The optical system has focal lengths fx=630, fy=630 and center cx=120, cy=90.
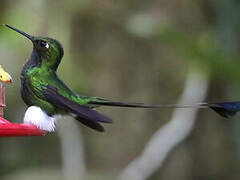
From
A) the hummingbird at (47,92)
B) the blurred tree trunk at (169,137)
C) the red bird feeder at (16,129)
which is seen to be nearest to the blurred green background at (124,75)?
the blurred tree trunk at (169,137)

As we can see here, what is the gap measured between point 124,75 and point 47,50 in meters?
2.92

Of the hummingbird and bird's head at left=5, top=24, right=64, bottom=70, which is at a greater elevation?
bird's head at left=5, top=24, right=64, bottom=70

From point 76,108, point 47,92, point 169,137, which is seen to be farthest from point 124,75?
point 76,108

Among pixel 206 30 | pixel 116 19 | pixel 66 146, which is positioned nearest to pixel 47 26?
pixel 116 19

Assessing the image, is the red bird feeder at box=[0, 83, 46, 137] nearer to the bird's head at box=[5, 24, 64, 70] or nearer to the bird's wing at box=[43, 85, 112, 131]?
the bird's wing at box=[43, 85, 112, 131]

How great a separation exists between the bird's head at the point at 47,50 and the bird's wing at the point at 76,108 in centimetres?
10

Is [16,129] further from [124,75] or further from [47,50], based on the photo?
[124,75]

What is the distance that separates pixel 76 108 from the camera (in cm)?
252

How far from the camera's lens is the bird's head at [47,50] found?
2.62m

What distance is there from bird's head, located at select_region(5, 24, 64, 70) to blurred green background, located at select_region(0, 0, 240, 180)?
104 inches

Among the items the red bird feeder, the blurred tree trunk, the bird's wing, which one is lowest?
the blurred tree trunk

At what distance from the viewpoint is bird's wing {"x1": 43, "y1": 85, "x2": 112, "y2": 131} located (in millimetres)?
2361

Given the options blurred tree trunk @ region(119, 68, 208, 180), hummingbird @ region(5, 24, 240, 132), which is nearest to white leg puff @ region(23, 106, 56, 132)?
hummingbird @ region(5, 24, 240, 132)

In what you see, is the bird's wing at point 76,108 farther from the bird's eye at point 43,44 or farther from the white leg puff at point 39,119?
the bird's eye at point 43,44
